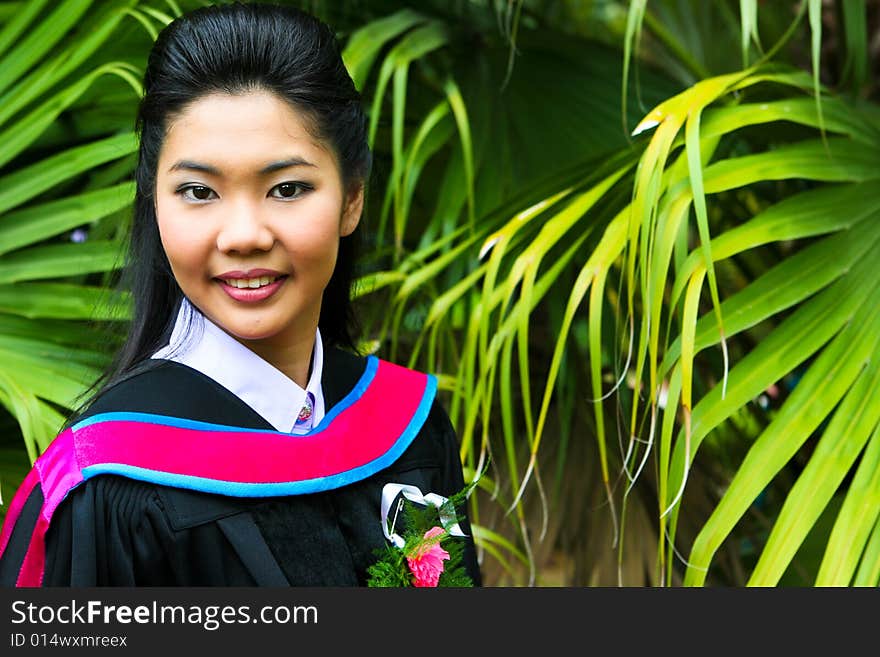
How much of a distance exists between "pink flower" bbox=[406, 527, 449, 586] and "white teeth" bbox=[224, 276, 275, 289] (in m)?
0.24

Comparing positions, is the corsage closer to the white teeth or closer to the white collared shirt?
the white collared shirt

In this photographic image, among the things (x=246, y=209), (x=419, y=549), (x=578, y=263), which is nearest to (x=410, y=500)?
(x=419, y=549)

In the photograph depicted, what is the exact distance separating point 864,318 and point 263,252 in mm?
773

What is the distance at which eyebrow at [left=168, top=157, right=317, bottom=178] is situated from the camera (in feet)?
2.88

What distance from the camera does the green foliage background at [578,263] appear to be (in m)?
1.27

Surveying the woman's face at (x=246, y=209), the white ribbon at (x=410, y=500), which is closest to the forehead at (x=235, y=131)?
the woman's face at (x=246, y=209)

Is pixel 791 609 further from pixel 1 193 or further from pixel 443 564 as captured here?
pixel 1 193

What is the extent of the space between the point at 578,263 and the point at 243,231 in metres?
0.95

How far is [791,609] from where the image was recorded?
113 centimetres

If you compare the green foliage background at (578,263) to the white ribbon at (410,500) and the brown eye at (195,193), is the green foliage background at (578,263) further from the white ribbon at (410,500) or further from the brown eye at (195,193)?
the brown eye at (195,193)

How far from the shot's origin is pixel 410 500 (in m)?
1.02

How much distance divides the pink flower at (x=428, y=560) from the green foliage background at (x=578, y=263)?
26cm

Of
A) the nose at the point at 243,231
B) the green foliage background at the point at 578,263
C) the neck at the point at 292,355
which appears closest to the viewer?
the nose at the point at 243,231

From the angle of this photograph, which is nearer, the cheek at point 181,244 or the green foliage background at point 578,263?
the cheek at point 181,244
